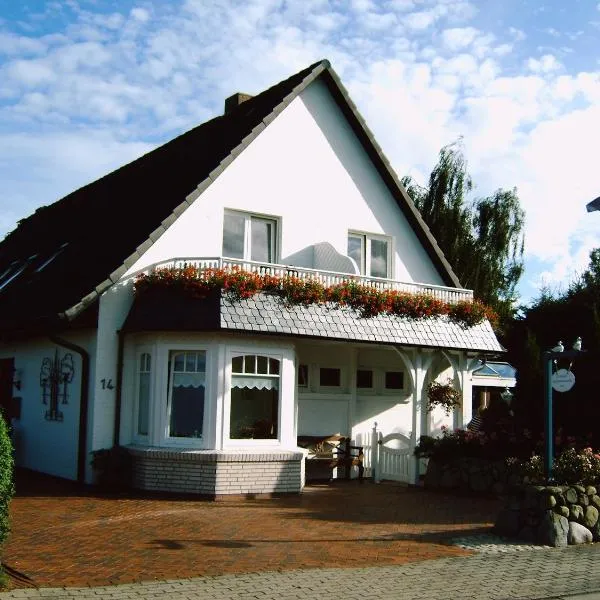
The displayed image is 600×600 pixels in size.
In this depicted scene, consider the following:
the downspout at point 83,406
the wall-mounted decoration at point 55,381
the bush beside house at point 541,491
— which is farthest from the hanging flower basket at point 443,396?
the wall-mounted decoration at point 55,381

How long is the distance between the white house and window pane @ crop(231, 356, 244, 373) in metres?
0.03

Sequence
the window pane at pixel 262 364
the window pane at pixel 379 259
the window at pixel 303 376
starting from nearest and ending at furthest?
the window pane at pixel 262 364 → the window at pixel 303 376 → the window pane at pixel 379 259

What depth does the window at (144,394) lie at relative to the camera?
15.2 m

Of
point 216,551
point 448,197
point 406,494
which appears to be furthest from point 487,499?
point 448,197

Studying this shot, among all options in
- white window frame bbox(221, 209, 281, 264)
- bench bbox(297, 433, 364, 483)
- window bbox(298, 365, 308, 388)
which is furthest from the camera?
window bbox(298, 365, 308, 388)

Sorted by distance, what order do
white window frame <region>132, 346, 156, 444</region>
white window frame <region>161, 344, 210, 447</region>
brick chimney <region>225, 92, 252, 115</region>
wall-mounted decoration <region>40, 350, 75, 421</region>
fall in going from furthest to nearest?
1. brick chimney <region>225, 92, 252, 115</region>
2. wall-mounted decoration <region>40, 350, 75, 421</region>
3. white window frame <region>132, 346, 156, 444</region>
4. white window frame <region>161, 344, 210, 447</region>

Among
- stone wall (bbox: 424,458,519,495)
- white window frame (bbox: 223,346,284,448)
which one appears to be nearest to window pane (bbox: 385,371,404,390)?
stone wall (bbox: 424,458,519,495)

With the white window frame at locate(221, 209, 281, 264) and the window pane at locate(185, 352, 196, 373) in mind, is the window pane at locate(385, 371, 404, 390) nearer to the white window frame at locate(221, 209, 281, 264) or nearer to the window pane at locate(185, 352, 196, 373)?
the white window frame at locate(221, 209, 281, 264)

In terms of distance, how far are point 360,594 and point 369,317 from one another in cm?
854

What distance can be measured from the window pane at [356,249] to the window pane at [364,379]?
7.44ft

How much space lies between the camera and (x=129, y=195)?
19625 mm

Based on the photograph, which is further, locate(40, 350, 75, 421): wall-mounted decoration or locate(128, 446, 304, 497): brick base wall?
locate(40, 350, 75, 421): wall-mounted decoration

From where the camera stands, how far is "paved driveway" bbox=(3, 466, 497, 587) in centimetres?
885

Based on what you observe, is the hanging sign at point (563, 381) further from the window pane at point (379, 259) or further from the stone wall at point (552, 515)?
the window pane at point (379, 259)
